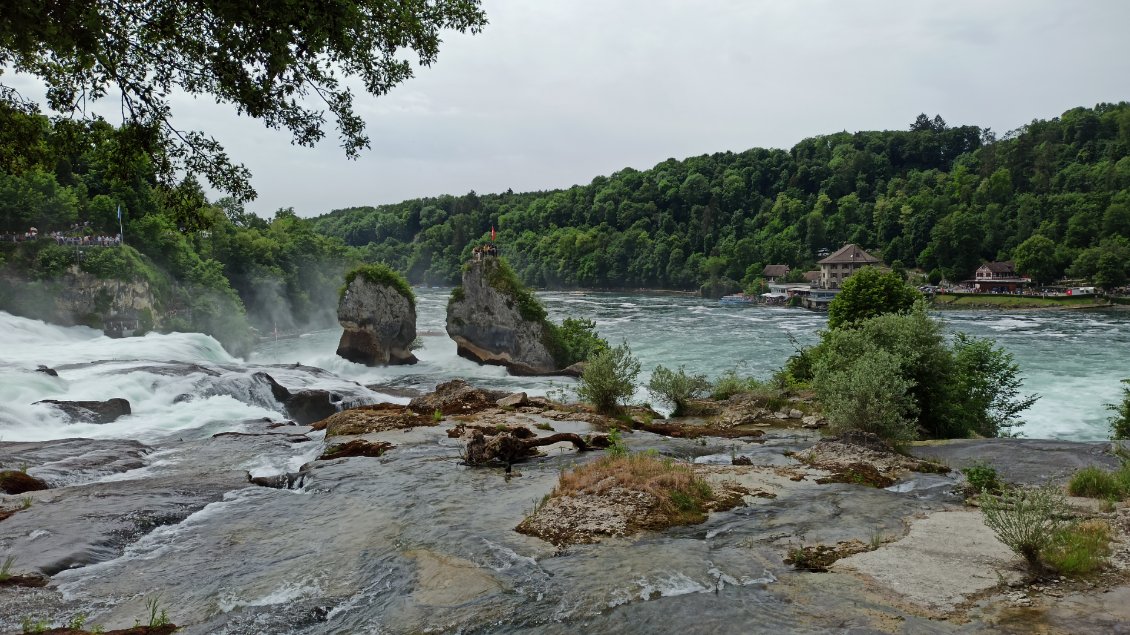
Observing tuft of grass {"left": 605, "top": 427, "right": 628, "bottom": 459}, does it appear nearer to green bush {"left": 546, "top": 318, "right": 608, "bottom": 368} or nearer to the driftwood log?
the driftwood log

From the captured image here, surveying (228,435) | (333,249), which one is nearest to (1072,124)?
(333,249)

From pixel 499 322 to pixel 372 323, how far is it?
34.9 ft

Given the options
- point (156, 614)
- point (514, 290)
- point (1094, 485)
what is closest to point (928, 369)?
point (1094, 485)

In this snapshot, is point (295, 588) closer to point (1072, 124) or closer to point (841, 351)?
point (841, 351)

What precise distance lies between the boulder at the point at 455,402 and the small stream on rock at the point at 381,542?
305cm

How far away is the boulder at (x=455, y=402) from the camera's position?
23469mm

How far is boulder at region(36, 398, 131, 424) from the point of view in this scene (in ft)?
75.8

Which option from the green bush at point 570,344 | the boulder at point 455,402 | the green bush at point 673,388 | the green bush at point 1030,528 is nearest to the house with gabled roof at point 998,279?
the green bush at point 570,344

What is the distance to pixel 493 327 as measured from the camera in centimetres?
5378

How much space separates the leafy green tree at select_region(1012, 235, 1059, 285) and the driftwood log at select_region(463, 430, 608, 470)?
120 metres

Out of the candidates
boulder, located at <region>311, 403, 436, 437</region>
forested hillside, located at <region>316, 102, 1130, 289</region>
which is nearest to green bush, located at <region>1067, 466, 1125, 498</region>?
boulder, located at <region>311, 403, 436, 437</region>

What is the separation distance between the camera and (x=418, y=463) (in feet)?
52.3

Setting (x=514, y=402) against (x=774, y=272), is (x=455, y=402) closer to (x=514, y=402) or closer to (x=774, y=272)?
(x=514, y=402)

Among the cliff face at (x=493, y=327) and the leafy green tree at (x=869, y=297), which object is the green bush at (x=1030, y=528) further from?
the cliff face at (x=493, y=327)
